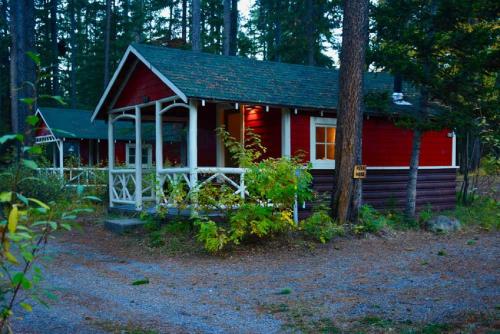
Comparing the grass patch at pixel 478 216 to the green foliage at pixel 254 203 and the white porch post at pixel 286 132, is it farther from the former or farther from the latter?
the green foliage at pixel 254 203

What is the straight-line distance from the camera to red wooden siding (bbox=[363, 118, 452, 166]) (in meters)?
14.7

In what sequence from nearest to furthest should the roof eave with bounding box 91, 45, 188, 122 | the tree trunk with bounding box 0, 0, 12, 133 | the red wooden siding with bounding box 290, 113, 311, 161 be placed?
1. the roof eave with bounding box 91, 45, 188, 122
2. the red wooden siding with bounding box 290, 113, 311, 161
3. the tree trunk with bounding box 0, 0, 12, 133

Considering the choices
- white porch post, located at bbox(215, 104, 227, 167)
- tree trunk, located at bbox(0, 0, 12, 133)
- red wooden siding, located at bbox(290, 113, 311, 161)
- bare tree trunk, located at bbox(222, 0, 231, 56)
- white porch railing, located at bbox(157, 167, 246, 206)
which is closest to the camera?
white porch railing, located at bbox(157, 167, 246, 206)

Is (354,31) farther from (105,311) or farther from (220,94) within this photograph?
(105,311)

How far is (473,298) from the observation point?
6352 millimetres

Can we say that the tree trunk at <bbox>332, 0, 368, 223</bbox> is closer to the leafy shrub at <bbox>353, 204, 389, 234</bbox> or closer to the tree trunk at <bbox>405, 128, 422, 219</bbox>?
the leafy shrub at <bbox>353, 204, 389, 234</bbox>

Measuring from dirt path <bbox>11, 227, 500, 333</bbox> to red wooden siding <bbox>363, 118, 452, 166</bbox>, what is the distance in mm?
3994

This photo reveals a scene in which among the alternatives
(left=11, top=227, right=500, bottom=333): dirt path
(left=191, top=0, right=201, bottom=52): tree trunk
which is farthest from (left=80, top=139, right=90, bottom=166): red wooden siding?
(left=11, top=227, right=500, bottom=333): dirt path

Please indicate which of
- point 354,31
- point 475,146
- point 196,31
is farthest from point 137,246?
point 196,31

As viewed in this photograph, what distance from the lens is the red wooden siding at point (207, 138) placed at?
15.5 m

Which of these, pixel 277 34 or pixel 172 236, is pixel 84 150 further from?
pixel 172 236

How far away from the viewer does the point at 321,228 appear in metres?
10.9

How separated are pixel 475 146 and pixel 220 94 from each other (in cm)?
1209

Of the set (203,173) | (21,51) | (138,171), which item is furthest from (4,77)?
(203,173)
